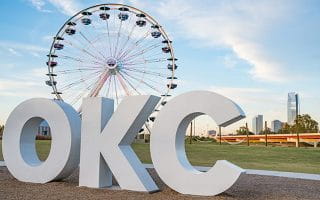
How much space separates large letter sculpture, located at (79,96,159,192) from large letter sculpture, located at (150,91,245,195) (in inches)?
16.3

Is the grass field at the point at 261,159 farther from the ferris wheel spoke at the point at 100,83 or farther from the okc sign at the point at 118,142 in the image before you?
the okc sign at the point at 118,142

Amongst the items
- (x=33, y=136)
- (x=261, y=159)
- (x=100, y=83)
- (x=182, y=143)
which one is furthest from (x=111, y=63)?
(x=182, y=143)

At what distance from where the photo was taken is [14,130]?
10.4 m

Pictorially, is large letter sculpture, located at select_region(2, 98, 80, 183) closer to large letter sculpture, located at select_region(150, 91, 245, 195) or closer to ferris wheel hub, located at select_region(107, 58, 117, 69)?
large letter sculpture, located at select_region(150, 91, 245, 195)

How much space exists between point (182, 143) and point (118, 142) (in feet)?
4.44

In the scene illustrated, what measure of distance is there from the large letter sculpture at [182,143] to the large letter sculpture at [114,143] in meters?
0.41

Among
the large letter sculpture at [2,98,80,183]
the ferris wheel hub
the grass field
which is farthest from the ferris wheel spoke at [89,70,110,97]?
the large letter sculpture at [2,98,80,183]

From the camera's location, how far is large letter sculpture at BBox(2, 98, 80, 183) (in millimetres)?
9484

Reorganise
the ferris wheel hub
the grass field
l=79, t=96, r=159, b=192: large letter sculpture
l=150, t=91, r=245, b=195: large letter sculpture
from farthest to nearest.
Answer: the ferris wheel hub < the grass field < l=79, t=96, r=159, b=192: large letter sculpture < l=150, t=91, r=245, b=195: large letter sculpture

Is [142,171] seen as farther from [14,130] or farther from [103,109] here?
[14,130]

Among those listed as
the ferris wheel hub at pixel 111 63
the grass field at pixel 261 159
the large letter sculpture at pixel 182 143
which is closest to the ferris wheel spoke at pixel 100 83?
the ferris wheel hub at pixel 111 63

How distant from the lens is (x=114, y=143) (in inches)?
348

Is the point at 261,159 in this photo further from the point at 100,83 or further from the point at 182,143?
the point at 182,143

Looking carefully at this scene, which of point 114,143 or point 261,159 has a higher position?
point 114,143
